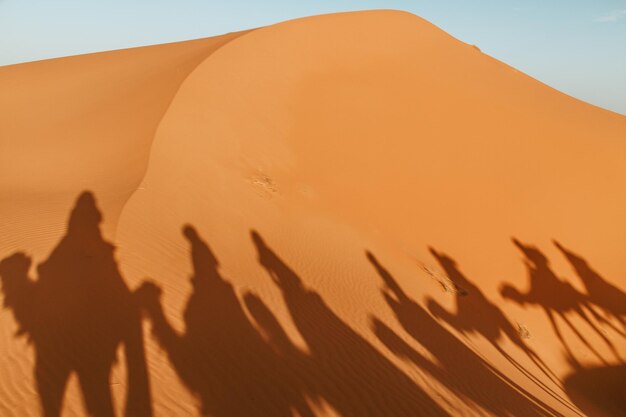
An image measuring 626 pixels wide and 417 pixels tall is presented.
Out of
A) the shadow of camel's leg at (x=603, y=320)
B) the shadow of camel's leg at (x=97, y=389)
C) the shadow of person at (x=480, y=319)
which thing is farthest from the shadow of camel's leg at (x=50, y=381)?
the shadow of camel's leg at (x=603, y=320)

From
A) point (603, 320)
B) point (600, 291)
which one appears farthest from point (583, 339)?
point (600, 291)

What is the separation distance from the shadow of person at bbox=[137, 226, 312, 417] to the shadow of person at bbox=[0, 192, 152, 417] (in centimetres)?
29

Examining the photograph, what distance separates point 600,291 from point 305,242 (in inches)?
216

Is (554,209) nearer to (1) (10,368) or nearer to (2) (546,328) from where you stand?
(2) (546,328)

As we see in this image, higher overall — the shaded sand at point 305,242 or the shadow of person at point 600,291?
the shaded sand at point 305,242

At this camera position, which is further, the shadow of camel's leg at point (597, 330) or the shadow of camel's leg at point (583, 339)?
the shadow of camel's leg at point (597, 330)

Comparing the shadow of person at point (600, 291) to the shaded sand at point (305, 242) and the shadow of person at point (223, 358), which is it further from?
the shadow of person at point (223, 358)

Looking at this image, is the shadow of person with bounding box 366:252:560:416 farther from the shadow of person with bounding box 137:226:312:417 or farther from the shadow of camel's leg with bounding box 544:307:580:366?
the shadow of camel's leg with bounding box 544:307:580:366

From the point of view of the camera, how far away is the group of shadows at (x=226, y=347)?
375 centimetres

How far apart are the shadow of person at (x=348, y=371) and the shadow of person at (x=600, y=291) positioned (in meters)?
5.18

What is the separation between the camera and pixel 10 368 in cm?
357

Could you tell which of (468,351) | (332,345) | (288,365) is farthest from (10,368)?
(468,351)

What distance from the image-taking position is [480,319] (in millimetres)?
7062

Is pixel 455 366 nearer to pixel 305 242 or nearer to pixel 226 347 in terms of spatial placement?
pixel 226 347
